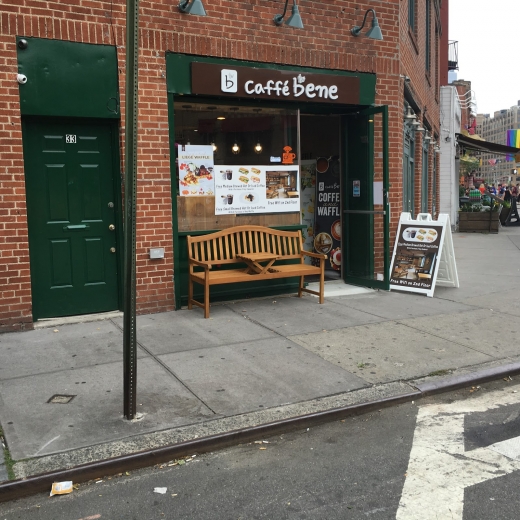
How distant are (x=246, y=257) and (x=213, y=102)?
213cm

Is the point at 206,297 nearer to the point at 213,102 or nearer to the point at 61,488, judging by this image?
the point at 213,102

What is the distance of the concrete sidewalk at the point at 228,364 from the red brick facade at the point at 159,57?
0.78m

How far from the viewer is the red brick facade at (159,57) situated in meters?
6.39

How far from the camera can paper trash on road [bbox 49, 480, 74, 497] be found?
3.42 meters

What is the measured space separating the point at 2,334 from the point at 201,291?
2.50 m

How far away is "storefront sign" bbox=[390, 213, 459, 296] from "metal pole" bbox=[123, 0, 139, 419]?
18.4 feet

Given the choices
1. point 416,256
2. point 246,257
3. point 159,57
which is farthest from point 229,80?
point 416,256

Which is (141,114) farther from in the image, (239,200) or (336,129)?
(336,129)

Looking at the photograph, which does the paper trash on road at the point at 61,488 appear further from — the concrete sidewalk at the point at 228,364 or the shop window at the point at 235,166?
the shop window at the point at 235,166

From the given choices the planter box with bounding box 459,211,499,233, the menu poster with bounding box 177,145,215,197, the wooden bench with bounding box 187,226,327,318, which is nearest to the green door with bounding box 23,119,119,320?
the menu poster with bounding box 177,145,215,197

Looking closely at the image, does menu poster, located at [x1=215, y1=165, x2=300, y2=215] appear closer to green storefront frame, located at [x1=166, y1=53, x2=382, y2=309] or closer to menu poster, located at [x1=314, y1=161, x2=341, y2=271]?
green storefront frame, located at [x1=166, y1=53, x2=382, y2=309]


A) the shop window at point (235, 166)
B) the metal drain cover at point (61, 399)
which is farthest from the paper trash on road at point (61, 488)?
the shop window at point (235, 166)

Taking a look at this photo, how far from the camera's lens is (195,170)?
25.5ft

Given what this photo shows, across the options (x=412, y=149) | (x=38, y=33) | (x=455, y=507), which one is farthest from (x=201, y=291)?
(x=412, y=149)
